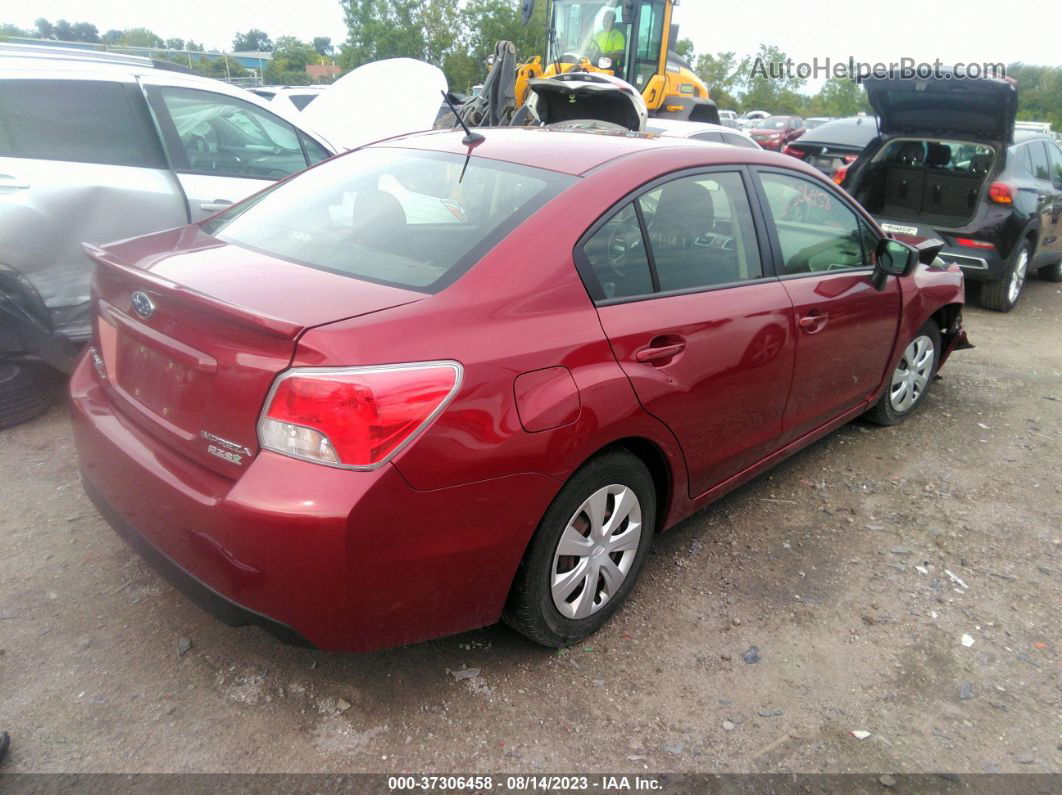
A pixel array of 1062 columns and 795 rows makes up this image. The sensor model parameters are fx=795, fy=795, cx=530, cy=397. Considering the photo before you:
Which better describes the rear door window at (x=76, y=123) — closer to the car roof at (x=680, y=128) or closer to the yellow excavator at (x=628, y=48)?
the car roof at (x=680, y=128)

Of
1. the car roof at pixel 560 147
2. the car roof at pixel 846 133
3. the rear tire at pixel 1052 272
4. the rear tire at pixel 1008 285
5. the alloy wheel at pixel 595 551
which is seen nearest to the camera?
the alloy wheel at pixel 595 551

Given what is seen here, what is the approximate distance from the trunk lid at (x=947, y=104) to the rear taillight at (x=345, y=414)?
22.0ft

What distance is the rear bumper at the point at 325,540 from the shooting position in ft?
6.32

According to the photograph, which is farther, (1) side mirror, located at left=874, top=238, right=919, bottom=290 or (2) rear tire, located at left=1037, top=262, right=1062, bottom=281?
(2) rear tire, located at left=1037, top=262, right=1062, bottom=281

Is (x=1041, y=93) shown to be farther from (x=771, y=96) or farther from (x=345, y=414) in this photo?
(x=345, y=414)

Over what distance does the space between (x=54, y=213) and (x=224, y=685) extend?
2781mm

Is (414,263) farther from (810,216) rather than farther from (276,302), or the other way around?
(810,216)

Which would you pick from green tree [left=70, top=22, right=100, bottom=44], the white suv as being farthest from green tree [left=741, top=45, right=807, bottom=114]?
the white suv

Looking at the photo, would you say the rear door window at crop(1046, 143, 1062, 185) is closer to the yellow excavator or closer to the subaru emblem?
the yellow excavator

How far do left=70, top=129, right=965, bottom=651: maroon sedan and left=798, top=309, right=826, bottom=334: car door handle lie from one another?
3cm

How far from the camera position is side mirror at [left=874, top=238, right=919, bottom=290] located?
375 cm

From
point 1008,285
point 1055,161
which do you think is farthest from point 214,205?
point 1055,161

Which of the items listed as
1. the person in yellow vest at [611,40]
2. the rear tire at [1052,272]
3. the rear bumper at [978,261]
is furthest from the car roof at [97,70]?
the rear tire at [1052,272]

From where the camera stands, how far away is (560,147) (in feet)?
9.41
